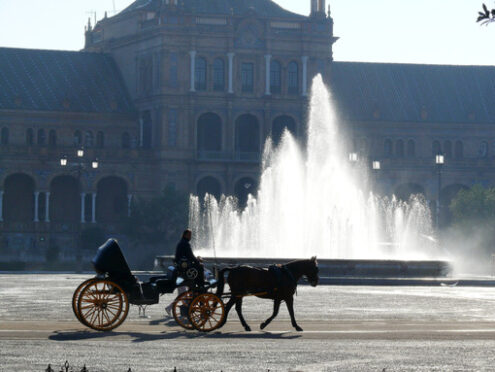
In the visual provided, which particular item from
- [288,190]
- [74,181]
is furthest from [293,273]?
[74,181]

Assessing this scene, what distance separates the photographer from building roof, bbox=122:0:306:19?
109 meters

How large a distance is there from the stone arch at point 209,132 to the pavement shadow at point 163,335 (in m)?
80.4

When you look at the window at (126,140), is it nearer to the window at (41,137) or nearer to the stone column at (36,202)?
the window at (41,137)

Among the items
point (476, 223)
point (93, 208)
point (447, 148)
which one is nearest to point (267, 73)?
point (93, 208)

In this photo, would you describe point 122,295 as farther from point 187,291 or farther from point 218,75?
point 218,75

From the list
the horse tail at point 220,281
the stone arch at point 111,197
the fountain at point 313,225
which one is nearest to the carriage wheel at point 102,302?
the horse tail at point 220,281

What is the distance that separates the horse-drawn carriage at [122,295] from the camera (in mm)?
28438

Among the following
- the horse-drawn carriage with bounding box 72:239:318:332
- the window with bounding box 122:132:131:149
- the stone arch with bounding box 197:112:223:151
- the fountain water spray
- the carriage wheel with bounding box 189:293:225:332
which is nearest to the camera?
the horse-drawn carriage with bounding box 72:239:318:332

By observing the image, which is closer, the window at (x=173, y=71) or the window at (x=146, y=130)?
the window at (x=173, y=71)

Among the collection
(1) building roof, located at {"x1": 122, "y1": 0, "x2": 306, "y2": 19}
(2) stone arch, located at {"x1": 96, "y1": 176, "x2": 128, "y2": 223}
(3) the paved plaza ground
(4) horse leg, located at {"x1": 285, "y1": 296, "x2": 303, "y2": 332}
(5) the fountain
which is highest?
(1) building roof, located at {"x1": 122, "y1": 0, "x2": 306, "y2": 19}

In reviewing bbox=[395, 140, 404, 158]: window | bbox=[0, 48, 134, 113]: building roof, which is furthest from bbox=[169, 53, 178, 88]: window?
bbox=[395, 140, 404, 158]: window

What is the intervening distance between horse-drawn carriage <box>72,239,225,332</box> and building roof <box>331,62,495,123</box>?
Result: 292 ft

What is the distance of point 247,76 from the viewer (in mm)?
109812

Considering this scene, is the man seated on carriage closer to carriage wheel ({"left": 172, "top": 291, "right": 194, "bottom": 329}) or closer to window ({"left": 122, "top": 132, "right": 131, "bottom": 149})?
carriage wheel ({"left": 172, "top": 291, "right": 194, "bottom": 329})
